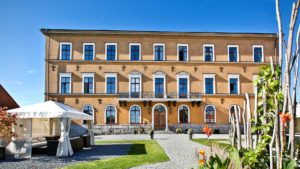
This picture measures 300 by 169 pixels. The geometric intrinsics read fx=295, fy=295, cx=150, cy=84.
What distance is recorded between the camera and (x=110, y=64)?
89.2 feet

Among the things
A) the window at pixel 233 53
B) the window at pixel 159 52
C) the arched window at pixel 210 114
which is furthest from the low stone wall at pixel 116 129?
the window at pixel 233 53

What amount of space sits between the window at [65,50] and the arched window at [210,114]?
1359 cm

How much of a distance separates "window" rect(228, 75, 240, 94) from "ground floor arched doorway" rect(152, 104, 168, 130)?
6.59m

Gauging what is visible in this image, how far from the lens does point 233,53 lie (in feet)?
93.0

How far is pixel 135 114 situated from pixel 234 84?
32.1ft

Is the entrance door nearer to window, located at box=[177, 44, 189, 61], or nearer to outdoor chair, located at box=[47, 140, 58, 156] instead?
window, located at box=[177, 44, 189, 61]

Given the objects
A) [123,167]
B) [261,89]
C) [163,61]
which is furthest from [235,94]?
[261,89]

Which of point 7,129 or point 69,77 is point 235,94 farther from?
point 7,129

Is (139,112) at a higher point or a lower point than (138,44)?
lower

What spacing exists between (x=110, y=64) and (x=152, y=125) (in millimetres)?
6787

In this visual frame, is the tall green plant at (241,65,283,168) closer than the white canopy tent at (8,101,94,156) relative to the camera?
Yes

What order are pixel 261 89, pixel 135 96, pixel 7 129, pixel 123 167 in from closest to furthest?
pixel 261 89
pixel 123 167
pixel 7 129
pixel 135 96

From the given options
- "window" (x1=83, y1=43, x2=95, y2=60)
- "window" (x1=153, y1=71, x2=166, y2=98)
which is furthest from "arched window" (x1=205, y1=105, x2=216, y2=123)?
"window" (x1=83, y1=43, x2=95, y2=60)

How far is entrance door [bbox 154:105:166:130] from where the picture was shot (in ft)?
88.4
